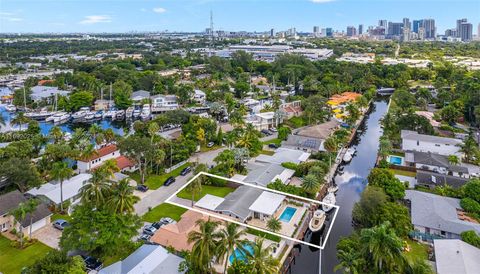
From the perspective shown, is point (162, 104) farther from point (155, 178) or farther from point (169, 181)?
point (169, 181)

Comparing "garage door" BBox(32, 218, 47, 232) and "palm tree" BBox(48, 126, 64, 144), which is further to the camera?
"palm tree" BBox(48, 126, 64, 144)

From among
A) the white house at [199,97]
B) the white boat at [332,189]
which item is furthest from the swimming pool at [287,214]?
the white house at [199,97]

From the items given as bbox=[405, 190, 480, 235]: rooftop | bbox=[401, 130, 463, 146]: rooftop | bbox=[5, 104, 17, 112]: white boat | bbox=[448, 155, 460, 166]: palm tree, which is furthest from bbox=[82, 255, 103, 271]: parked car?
bbox=[5, 104, 17, 112]: white boat

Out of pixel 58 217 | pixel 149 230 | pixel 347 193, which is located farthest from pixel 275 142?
pixel 58 217

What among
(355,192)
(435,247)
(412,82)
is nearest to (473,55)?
(412,82)

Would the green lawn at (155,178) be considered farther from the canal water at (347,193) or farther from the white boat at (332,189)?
the white boat at (332,189)

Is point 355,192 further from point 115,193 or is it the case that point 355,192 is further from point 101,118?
point 101,118

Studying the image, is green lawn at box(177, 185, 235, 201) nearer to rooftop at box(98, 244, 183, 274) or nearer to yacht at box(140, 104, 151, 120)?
rooftop at box(98, 244, 183, 274)
